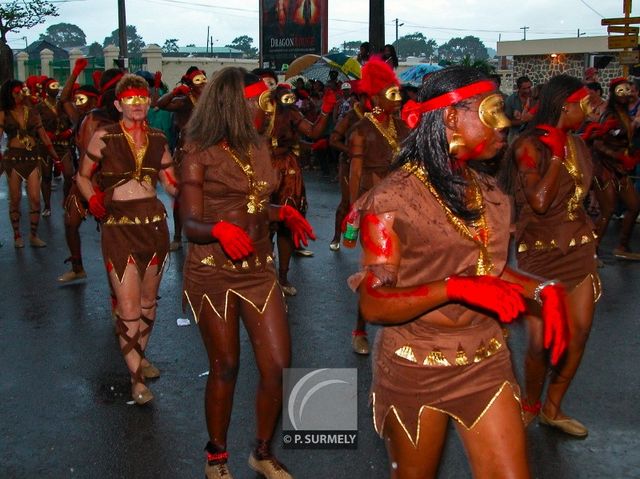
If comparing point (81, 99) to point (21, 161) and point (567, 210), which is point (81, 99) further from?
point (567, 210)

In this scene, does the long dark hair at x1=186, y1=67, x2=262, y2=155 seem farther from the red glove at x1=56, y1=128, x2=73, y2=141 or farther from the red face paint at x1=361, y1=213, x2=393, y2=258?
the red glove at x1=56, y1=128, x2=73, y2=141

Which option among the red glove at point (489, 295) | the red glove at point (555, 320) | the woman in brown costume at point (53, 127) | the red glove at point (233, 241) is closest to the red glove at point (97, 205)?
the red glove at point (233, 241)

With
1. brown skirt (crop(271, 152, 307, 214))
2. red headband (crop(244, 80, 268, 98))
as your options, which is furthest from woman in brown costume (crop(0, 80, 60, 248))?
red headband (crop(244, 80, 268, 98))

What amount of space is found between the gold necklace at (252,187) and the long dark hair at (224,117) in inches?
1.4

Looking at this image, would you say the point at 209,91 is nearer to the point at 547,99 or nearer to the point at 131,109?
the point at 131,109

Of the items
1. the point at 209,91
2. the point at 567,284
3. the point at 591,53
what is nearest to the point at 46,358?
the point at 209,91

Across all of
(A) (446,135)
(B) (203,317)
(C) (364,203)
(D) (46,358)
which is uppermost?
(A) (446,135)

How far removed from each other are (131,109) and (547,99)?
8.35ft

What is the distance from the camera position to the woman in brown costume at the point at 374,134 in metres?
6.45

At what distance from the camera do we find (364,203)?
2.85m

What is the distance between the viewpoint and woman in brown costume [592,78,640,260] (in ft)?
31.3

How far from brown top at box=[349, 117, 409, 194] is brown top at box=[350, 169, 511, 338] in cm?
388

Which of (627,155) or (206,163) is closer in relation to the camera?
(206,163)

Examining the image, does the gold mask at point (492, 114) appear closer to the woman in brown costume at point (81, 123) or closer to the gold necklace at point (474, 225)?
the gold necklace at point (474, 225)
